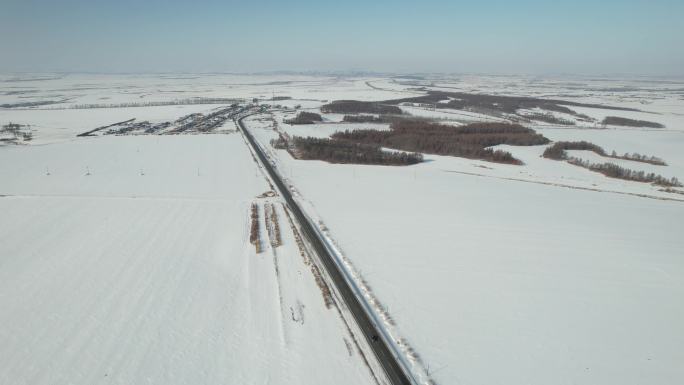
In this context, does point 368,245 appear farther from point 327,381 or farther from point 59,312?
point 59,312

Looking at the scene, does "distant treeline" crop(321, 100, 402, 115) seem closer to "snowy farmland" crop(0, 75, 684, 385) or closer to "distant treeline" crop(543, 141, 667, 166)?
"distant treeline" crop(543, 141, 667, 166)

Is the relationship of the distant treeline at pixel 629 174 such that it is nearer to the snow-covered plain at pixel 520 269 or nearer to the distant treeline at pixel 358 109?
the snow-covered plain at pixel 520 269

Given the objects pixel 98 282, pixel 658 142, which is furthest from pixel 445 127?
pixel 98 282

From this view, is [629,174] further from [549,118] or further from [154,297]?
[549,118]

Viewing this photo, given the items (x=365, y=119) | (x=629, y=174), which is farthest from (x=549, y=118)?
(x=629, y=174)

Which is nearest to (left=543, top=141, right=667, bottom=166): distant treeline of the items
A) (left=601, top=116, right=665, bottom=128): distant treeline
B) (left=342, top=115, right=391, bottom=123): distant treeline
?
(left=601, top=116, right=665, bottom=128): distant treeline

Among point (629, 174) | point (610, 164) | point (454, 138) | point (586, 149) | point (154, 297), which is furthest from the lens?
point (454, 138)
